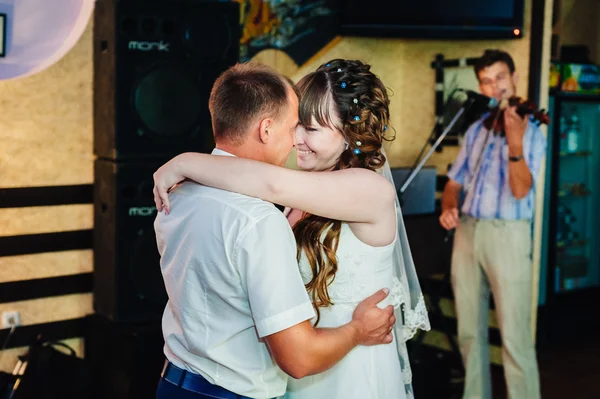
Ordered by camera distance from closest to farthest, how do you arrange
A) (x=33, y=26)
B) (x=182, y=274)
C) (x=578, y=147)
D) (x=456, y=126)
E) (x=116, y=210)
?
(x=182, y=274) → (x=116, y=210) → (x=33, y=26) → (x=456, y=126) → (x=578, y=147)

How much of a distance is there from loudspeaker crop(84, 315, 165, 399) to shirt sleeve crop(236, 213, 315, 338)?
1776mm

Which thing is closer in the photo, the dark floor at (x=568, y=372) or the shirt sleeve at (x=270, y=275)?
the shirt sleeve at (x=270, y=275)

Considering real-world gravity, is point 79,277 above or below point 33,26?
below

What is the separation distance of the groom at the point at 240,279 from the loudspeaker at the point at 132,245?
1537 mm

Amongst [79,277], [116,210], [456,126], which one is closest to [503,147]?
[456,126]

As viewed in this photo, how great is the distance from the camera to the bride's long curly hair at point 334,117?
1.85 meters

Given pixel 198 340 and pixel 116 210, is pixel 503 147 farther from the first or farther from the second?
pixel 198 340

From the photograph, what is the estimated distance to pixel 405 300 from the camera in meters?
2.10

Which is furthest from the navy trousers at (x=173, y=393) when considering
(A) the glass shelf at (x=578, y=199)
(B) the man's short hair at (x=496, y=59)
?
(A) the glass shelf at (x=578, y=199)

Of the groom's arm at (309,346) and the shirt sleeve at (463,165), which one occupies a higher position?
the shirt sleeve at (463,165)

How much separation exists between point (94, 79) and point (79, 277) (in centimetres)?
97

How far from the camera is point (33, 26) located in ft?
11.4

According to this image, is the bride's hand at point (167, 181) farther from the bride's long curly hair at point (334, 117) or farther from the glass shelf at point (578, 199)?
the glass shelf at point (578, 199)

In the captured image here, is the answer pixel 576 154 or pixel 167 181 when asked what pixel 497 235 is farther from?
pixel 576 154
